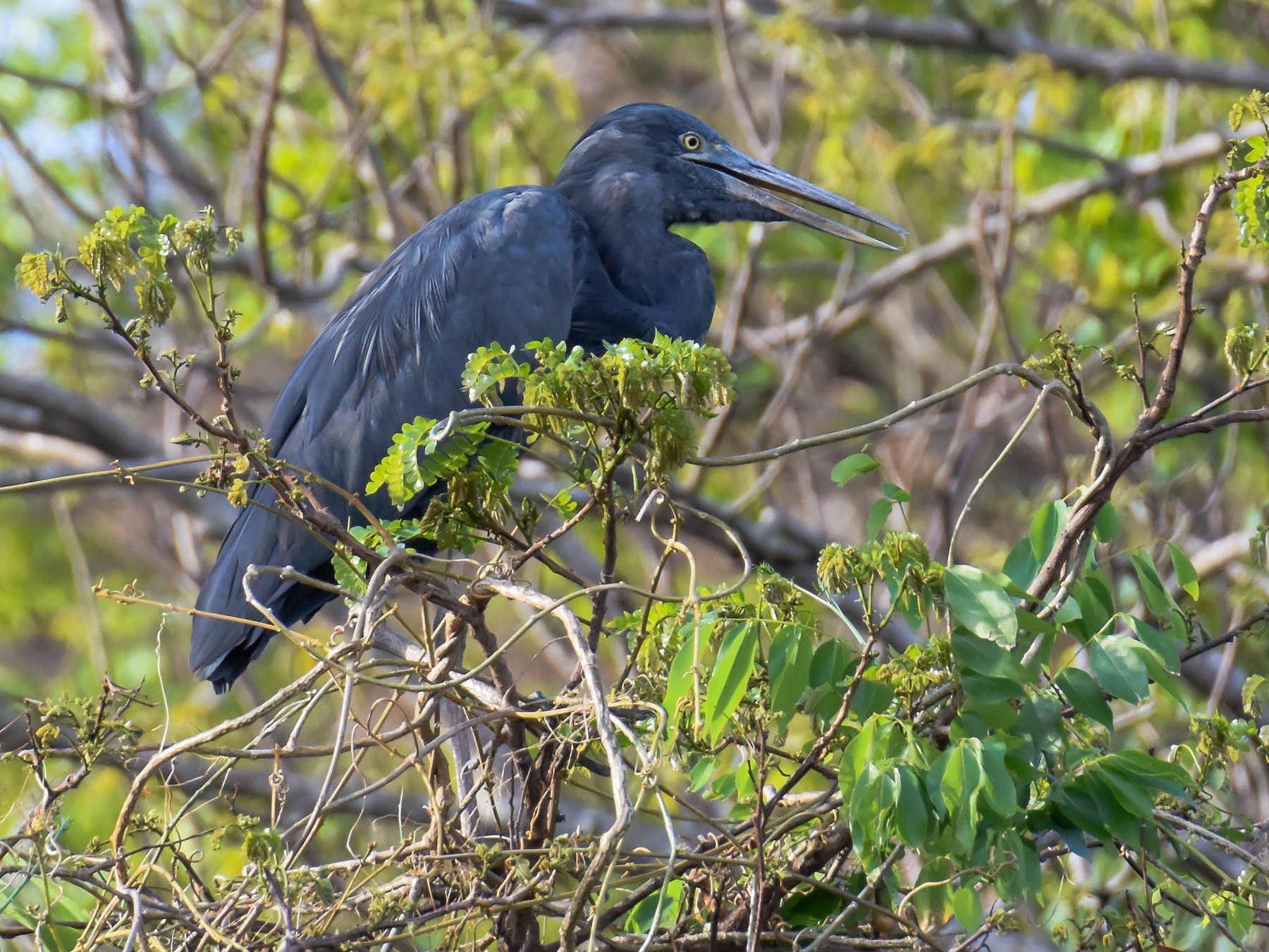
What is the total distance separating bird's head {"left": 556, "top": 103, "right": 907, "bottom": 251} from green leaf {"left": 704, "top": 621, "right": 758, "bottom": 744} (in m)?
2.22

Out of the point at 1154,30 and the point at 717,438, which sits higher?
the point at 1154,30

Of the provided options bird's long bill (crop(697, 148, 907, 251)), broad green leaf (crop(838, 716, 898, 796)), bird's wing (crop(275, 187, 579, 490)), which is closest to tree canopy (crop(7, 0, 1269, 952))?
broad green leaf (crop(838, 716, 898, 796))

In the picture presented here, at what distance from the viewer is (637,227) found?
4051 millimetres

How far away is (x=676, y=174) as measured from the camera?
412 centimetres

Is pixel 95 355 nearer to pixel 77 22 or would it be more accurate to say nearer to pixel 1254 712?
pixel 77 22

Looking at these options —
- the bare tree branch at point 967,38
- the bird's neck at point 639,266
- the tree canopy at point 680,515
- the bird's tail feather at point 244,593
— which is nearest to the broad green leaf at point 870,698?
the tree canopy at point 680,515

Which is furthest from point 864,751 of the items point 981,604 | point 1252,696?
point 1252,696

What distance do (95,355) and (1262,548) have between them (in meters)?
5.65

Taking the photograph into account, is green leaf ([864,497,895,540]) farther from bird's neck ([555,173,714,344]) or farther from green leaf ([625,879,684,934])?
bird's neck ([555,173,714,344])

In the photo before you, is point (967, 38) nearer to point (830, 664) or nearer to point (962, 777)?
point (830, 664)

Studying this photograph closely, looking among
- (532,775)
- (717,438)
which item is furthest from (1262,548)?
(717,438)

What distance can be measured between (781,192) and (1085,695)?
8.16ft

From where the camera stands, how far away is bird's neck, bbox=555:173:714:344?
3963 mm

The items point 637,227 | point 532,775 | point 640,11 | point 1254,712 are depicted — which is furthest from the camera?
point 640,11
